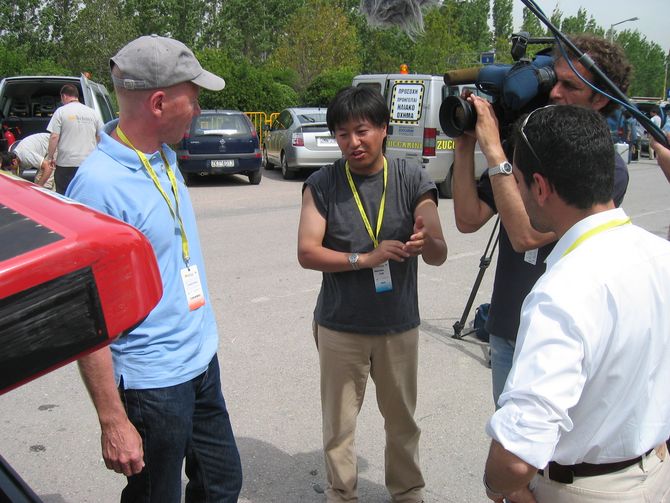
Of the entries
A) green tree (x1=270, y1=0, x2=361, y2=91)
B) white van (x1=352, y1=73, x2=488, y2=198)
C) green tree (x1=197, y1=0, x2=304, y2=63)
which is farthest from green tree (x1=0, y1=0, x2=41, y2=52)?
white van (x1=352, y1=73, x2=488, y2=198)

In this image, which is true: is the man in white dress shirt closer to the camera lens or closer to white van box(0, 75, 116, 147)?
the camera lens

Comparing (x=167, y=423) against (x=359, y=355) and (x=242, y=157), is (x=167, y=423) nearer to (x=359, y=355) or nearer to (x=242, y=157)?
(x=359, y=355)

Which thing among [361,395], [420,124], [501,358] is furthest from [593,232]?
[420,124]

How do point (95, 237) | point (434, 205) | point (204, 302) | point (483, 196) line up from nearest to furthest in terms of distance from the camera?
point (95, 237) → point (204, 302) → point (483, 196) → point (434, 205)

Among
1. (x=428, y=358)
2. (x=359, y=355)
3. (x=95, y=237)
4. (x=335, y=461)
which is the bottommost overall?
(x=428, y=358)

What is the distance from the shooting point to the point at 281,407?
154 inches

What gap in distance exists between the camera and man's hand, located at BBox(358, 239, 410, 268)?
8.60ft

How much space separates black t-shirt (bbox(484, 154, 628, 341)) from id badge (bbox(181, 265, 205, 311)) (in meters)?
1.11

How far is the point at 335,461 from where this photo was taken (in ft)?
9.36

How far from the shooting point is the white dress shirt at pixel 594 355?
1.36 meters

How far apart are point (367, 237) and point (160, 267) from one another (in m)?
1.00

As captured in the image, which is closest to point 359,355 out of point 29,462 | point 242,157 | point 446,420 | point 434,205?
point 434,205

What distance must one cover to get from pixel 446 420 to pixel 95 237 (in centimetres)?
312

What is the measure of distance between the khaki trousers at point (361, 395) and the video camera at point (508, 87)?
0.97m
